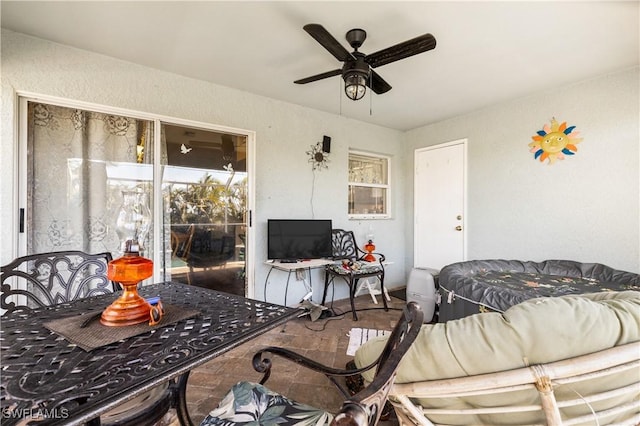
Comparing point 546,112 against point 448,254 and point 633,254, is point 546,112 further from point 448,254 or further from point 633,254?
point 448,254

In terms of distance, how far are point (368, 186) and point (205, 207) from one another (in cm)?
245

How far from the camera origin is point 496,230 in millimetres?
3582

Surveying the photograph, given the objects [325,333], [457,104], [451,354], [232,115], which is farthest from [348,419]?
[457,104]

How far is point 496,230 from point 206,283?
3.52 meters

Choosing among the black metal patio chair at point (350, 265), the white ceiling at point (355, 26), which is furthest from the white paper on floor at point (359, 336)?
the white ceiling at point (355, 26)

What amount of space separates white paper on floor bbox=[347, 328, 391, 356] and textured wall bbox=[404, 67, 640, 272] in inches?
74.5

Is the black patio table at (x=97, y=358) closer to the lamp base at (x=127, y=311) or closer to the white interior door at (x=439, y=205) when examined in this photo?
the lamp base at (x=127, y=311)

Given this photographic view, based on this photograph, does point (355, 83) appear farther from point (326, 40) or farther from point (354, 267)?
point (354, 267)

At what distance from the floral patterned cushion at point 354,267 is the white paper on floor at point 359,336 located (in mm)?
624

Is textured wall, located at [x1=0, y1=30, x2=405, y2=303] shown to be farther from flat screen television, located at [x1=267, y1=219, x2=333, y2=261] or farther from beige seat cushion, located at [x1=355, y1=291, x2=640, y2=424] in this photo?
beige seat cushion, located at [x1=355, y1=291, x2=640, y2=424]

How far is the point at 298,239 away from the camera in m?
3.38

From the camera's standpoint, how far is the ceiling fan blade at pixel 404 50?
1707mm

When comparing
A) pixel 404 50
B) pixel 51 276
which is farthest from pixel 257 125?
pixel 51 276

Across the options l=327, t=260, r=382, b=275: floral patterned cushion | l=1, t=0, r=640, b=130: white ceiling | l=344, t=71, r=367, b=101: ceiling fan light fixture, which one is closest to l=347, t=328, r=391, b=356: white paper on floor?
l=327, t=260, r=382, b=275: floral patterned cushion
